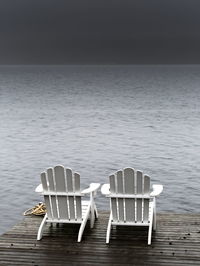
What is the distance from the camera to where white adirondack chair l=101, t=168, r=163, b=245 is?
890 centimetres

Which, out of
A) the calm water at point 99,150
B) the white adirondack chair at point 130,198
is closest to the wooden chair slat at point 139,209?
the white adirondack chair at point 130,198

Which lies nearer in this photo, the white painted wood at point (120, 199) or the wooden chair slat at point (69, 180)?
the white painted wood at point (120, 199)

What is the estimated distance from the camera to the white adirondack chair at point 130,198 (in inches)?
350

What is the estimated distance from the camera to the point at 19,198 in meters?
20.6

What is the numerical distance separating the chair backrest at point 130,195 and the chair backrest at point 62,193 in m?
0.64

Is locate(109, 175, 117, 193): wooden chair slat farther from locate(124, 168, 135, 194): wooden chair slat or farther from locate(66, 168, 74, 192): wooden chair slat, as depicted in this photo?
locate(66, 168, 74, 192): wooden chair slat

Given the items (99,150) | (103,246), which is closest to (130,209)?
(103,246)

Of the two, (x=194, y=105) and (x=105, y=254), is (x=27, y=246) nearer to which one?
(x=105, y=254)

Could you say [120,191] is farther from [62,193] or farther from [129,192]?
[62,193]

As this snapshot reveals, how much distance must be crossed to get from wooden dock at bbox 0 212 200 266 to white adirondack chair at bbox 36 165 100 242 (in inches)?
10.9

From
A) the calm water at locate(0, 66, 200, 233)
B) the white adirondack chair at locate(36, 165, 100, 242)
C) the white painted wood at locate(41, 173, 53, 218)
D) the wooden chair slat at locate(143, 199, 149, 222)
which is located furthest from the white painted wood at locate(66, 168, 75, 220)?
the calm water at locate(0, 66, 200, 233)

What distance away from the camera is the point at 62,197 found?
9.24m

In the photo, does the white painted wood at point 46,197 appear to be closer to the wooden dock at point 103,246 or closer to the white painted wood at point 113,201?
the wooden dock at point 103,246

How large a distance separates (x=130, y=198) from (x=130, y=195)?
0.20ft
